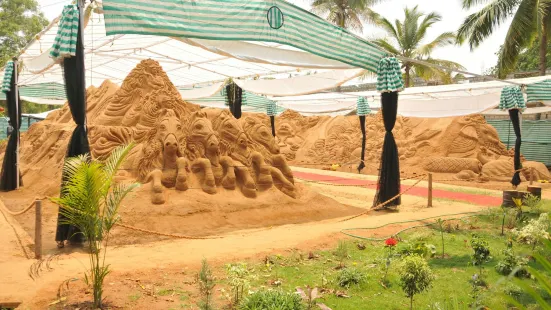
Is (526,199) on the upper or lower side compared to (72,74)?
lower

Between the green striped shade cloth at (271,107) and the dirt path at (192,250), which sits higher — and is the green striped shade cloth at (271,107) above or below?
above

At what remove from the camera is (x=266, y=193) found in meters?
10.4

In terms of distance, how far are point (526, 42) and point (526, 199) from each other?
11905 millimetres

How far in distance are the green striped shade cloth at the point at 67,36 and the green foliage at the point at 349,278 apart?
498 cm

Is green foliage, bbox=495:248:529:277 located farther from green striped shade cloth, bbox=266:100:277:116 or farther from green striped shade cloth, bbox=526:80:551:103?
green striped shade cloth, bbox=266:100:277:116

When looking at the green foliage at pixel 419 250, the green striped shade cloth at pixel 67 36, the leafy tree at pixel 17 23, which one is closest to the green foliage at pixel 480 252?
the green foliage at pixel 419 250

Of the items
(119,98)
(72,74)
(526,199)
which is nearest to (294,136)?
(119,98)

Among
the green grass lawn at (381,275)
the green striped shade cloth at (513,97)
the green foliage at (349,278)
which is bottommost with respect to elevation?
the green grass lawn at (381,275)

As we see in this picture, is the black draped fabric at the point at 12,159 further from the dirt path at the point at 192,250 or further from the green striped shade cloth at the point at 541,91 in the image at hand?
the green striped shade cloth at the point at 541,91

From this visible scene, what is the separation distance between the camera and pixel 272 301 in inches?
153

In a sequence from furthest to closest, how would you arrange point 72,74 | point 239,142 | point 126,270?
point 239,142 → point 72,74 → point 126,270

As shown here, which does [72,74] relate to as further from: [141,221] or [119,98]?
[119,98]

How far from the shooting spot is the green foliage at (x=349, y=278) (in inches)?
201

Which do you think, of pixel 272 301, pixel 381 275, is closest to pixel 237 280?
pixel 272 301
